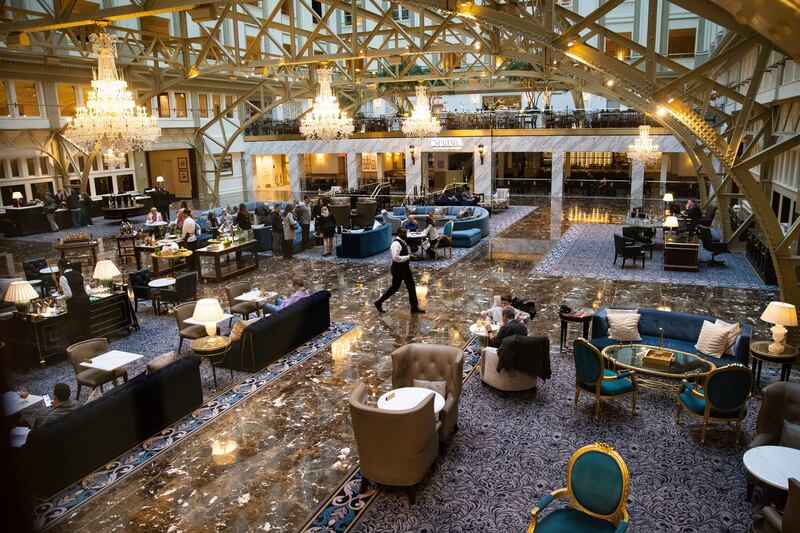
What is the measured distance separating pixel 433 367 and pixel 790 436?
3.75m

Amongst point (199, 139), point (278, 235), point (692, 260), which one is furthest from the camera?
point (199, 139)

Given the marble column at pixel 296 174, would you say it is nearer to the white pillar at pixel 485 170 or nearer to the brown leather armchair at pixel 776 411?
the white pillar at pixel 485 170

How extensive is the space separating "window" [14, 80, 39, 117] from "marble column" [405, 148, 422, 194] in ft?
53.3

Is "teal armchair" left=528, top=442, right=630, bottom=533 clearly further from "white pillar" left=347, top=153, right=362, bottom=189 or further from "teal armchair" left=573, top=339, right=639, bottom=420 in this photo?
"white pillar" left=347, top=153, right=362, bottom=189

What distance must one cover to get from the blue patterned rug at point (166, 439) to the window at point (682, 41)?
982 inches

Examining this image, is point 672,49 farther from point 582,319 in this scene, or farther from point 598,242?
point 582,319

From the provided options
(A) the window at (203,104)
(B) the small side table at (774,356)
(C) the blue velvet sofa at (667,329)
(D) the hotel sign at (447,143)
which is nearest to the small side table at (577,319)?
(C) the blue velvet sofa at (667,329)

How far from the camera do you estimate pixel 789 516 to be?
463cm

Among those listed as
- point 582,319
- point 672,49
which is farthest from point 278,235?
point 672,49

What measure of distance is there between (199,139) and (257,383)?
2494 centimetres

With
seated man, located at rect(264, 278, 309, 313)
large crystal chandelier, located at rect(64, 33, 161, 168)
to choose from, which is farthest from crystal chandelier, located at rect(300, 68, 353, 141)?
seated man, located at rect(264, 278, 309, 313)

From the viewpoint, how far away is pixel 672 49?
28656 millimetres

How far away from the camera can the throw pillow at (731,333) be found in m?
8.40

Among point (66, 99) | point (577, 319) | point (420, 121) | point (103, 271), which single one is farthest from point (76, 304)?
point (66, 99)
